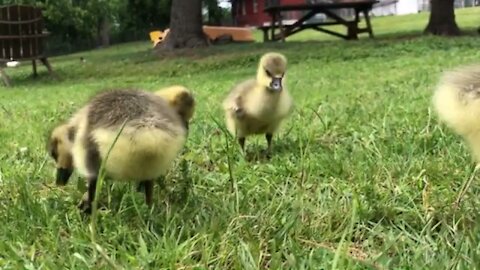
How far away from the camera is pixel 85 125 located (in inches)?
113

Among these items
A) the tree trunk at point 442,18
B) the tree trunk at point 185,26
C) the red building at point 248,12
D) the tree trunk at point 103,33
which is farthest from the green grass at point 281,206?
the red building at point 248,12

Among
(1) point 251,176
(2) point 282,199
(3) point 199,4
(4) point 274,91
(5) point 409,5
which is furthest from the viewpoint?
(5) point 409,5

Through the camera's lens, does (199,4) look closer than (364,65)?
No

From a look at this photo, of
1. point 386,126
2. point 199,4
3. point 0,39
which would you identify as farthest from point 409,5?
point 386,126

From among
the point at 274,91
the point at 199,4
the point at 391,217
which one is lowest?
the point at 391,217

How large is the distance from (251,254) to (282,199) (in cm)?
68

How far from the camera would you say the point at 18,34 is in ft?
57.4

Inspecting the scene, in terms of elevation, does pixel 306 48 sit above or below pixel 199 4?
below

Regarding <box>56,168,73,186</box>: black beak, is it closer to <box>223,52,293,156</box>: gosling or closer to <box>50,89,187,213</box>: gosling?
<box>50,89,187,213</box>: gosling

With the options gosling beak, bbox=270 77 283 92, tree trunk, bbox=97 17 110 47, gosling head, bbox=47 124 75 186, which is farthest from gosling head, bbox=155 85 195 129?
tree trunk, bbox=97 17 110 47

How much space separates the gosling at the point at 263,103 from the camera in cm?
448

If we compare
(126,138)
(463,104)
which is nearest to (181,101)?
(126,138)

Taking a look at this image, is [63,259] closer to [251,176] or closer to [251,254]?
[251,254]

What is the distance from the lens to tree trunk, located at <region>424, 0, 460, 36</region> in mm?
21328
